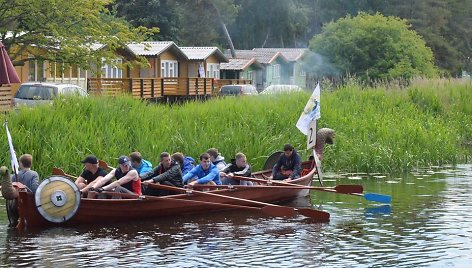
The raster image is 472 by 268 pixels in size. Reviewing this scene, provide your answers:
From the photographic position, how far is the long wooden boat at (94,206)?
17.2m

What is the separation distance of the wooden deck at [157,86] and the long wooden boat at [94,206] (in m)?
21.8

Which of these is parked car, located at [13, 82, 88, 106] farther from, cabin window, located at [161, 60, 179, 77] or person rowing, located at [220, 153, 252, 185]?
cabin window, located at [161, 60, 179, 77]

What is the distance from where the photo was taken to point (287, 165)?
22016 millimetres

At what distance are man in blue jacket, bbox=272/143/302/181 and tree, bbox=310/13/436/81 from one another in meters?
32.9

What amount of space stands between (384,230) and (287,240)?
2119 millimetres

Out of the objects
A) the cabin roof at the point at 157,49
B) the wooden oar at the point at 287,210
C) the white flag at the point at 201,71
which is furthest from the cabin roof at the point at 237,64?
the wooden oar at the point at 287,210

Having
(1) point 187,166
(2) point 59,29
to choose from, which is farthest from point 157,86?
(1) point 187,166

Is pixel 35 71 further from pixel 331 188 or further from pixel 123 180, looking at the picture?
pixel 123 180

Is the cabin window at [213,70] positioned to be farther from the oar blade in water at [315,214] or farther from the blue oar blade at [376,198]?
the oar blade in water at [315,214]

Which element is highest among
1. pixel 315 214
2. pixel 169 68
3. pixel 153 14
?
pixel 153 14

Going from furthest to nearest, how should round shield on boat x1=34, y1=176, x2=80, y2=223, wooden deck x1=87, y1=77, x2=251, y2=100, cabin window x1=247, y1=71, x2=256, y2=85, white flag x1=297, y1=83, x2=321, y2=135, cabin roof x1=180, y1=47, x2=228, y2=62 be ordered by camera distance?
1. cabin window x1=247, y1=71, x2=256, y2=85
2. cabin roof x1=180, y1=47, x2=228, y2=62
3. wooden deck x1=87, y1=77, x2=251, y2=100
4. white flag x1=297, y1=83, x2=321, y2=135
5. round shield on boat x1=34, y1=176, x2=80, y2=223

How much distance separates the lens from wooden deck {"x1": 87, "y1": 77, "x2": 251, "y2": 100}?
4456 centimetres

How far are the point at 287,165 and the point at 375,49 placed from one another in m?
36.4

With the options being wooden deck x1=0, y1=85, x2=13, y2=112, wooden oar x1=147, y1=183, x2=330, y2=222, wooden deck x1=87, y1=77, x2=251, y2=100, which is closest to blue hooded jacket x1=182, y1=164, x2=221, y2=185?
wooden oar x1=147, y1=183, x2=330, y2=222
